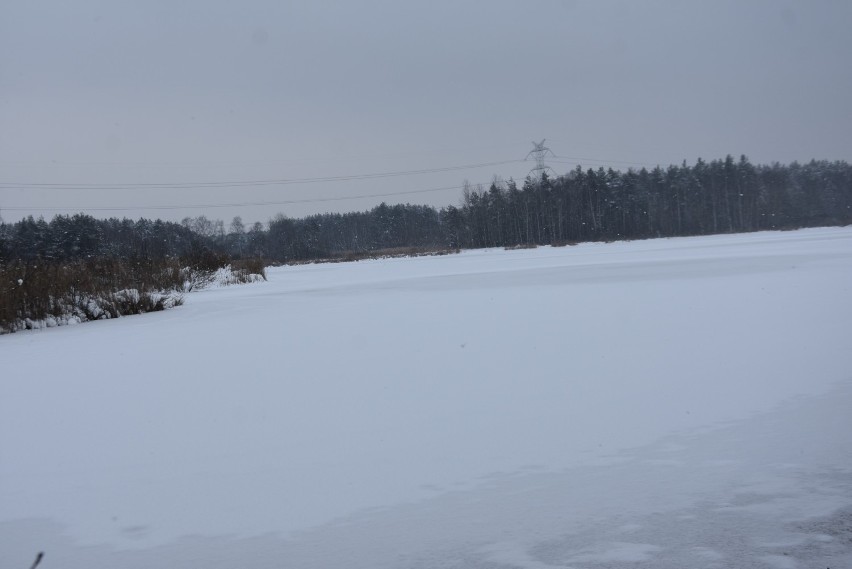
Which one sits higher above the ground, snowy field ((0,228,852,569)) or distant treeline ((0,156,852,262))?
distant treeline ((0,156,852,262))

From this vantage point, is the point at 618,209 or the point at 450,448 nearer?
the point at 450,448

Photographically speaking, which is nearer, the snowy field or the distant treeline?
the snowy field

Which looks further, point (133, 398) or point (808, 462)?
point (133, 398)

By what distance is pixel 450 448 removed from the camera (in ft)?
14.4

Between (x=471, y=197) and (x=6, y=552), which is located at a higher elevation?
(x=471, y=197)

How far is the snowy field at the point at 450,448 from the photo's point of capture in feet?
9.93

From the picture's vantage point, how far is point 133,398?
628 cm

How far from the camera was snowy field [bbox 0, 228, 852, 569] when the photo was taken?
3.03 meters

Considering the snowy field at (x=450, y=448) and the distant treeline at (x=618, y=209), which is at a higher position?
the distant treeline at (x=618, y=209)

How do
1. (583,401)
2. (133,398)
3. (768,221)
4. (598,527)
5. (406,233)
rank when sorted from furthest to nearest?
(406,233), (768,221), (133,398), (583,401), (598,527)

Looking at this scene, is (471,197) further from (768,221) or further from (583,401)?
(583,401)

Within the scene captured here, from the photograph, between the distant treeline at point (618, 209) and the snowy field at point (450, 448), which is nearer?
the snowy field at point (450, 448)

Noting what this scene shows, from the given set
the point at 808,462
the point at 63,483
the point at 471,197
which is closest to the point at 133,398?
the point at 63,483

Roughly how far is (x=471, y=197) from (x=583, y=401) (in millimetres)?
87694
